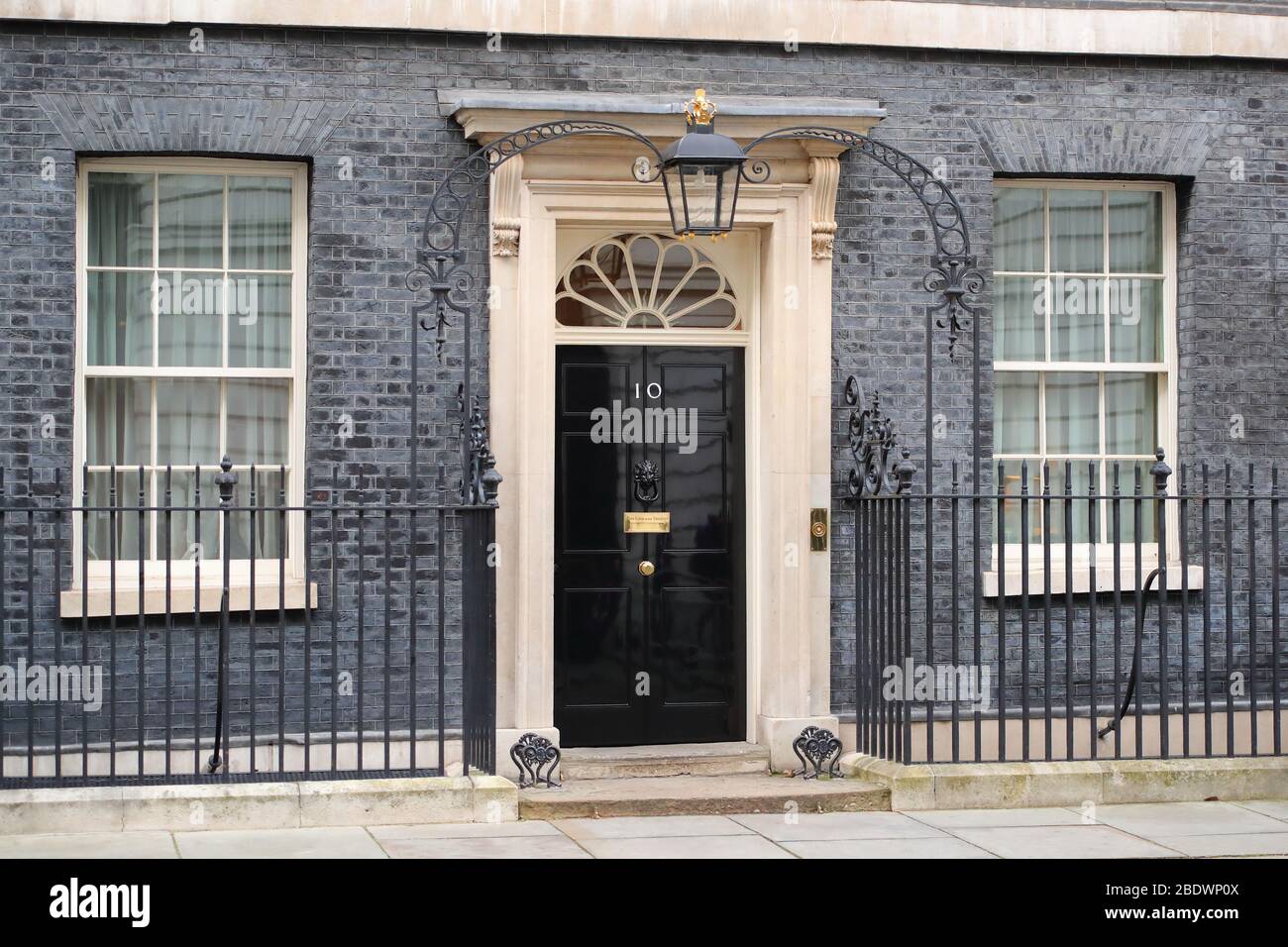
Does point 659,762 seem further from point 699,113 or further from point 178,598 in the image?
point 699,113

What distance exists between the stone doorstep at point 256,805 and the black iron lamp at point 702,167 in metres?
2.99

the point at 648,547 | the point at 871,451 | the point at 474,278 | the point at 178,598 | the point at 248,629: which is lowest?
the point at 248,629

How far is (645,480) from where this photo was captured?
9641 mm

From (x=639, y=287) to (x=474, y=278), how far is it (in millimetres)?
994

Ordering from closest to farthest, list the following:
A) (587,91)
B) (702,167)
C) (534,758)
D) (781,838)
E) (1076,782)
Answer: (781,838) → (702,167) → (1076,782) → (534,758) → (587,91)

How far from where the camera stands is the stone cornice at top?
905 centimetres

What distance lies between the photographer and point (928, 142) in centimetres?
977

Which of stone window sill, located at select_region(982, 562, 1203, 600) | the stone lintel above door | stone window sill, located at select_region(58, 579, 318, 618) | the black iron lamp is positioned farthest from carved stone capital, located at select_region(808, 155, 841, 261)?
stone window sill, located at select_region(58, 579, 318, 618)

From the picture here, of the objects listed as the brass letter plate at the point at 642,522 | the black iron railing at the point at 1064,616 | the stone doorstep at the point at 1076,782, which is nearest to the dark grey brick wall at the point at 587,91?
the black iron railing at the point at 1064,616

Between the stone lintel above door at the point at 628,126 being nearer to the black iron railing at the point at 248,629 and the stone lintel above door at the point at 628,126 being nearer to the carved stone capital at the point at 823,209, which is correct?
the carved stone capital at the point at 823,209

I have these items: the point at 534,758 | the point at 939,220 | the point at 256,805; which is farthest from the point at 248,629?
the point at 939,220

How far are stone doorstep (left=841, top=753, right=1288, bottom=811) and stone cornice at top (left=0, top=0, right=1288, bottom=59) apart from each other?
13.5ft

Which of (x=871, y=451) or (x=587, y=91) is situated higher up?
(x=587, y=91)

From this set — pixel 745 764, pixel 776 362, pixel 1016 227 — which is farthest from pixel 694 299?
pixel 745 764
